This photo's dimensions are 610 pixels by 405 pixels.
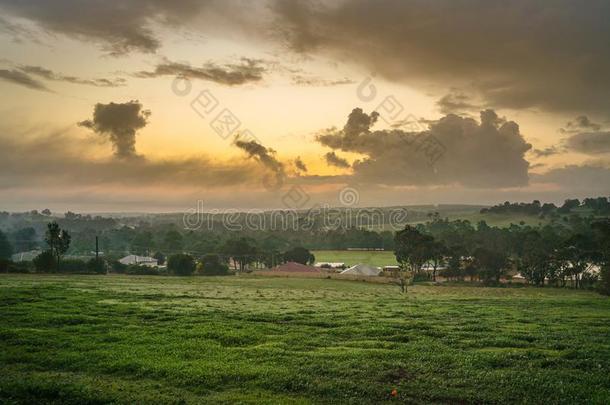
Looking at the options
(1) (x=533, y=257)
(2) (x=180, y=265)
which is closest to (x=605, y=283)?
(1) (x=533, y=257)

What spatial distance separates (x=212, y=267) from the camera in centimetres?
12162

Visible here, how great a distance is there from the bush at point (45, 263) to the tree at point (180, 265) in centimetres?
2474

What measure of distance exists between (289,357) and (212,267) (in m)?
102

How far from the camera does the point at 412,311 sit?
126 ft

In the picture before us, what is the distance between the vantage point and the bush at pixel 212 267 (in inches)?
4744

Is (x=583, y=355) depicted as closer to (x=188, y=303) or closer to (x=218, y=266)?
(x=188, y=303)

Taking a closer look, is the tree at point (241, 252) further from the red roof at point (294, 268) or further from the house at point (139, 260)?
the house at point (139, 260)

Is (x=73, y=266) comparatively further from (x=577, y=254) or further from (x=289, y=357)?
(x=577, y=254)

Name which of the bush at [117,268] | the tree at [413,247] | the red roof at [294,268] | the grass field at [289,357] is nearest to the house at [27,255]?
the bush at [117,268]

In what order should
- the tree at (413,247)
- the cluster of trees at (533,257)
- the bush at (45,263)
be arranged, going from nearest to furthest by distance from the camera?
the bush at (45,263) < the cluster of trees at (533,257) < the tree at (413,247)

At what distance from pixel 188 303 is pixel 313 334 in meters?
16.1

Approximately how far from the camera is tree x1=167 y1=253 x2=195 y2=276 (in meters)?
112

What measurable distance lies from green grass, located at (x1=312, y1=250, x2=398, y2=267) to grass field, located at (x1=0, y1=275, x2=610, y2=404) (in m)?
123

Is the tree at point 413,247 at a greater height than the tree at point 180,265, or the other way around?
the tree at point 413,247
